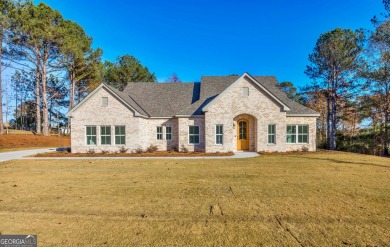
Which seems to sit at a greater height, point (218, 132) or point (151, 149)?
point (218, 132)

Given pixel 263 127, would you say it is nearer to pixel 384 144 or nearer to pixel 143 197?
pixel 143 197

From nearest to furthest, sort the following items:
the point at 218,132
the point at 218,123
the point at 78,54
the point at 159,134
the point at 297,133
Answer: the point at 218,123 < the point at 218,132 < the point at 297,133 < the point at 159,134 < the point at 78,54

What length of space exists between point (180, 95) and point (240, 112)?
24.7 feet

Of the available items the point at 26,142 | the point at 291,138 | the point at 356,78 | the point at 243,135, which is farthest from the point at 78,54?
the point at 356,78

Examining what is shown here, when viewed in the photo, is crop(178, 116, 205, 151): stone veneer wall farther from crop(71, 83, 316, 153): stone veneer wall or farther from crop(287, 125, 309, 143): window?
crop(287, 125, 309, 143): window

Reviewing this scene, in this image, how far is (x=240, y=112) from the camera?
55.0 feet

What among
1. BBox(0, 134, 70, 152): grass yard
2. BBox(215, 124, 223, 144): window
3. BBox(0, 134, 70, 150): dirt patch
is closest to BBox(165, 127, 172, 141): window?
BBox(215, 124, 223, 144): window

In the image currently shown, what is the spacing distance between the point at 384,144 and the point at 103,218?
27.8 m

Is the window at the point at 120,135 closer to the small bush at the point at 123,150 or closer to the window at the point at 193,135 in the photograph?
the small bush at the point at 123,150

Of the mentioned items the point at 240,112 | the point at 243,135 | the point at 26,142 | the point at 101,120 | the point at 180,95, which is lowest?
the point at 26,142

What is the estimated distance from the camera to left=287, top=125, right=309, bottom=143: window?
1738cm

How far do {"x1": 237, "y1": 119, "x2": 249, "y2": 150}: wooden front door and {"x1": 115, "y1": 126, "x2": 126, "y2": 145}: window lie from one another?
33.1 ft

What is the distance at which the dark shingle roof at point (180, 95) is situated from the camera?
1892 centimetres

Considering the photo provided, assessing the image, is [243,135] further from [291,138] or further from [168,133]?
[168,133]
